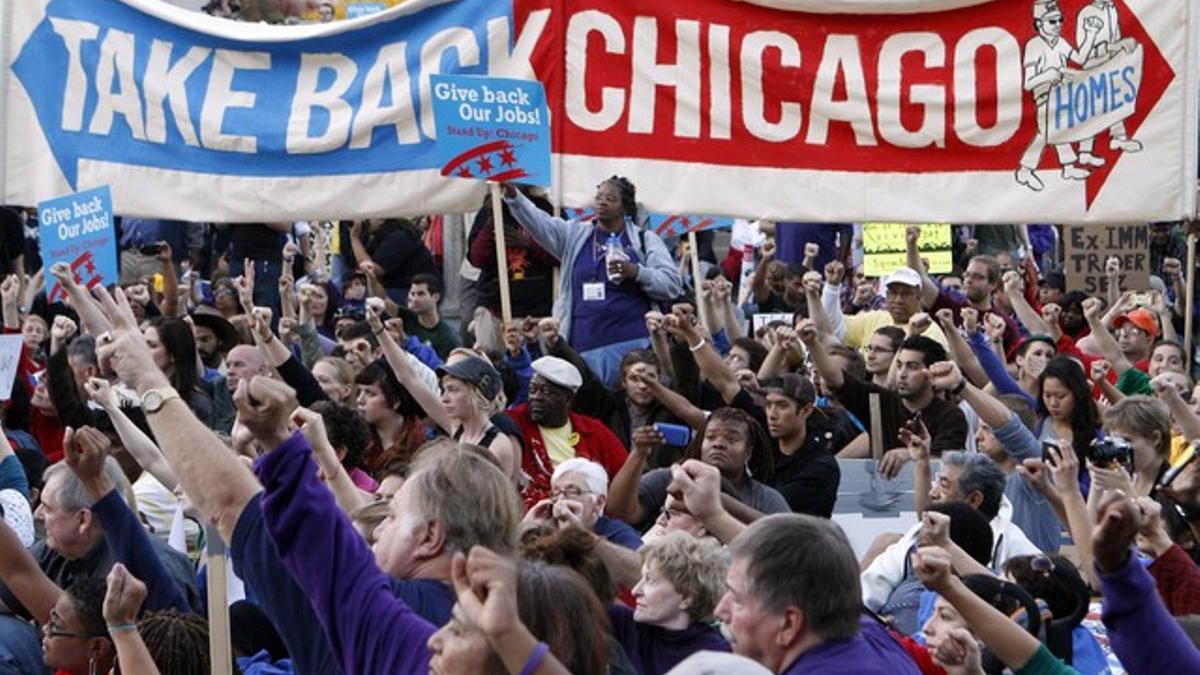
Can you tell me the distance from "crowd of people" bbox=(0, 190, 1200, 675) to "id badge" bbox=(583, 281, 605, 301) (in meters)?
0.01

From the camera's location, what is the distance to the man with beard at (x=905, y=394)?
1084 cm

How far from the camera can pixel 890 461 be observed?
9.86 metres

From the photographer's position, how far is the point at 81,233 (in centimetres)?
1055

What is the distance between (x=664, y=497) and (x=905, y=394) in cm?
272

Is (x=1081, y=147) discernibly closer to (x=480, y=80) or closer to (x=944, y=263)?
(x=480, y=80)

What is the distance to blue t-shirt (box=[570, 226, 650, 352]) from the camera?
12297 mm

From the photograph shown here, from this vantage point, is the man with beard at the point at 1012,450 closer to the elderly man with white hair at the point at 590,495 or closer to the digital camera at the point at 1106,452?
the elderly man with white hair at the point at 590,495

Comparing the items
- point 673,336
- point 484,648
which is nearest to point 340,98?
point 673,336

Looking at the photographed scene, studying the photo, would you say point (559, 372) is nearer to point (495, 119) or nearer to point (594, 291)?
point (495, 119)

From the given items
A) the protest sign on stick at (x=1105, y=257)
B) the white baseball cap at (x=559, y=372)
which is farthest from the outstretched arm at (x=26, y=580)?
the protest sign on stick at (x=1105, y=257)

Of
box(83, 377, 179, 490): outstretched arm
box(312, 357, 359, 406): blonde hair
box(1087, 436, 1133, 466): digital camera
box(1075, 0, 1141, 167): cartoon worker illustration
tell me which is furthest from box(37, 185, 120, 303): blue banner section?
box(1087, 436, 1133, 466): digital camera

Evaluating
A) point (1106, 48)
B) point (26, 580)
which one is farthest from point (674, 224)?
point (26, 580)

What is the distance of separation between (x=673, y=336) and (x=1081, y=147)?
2.14 meters

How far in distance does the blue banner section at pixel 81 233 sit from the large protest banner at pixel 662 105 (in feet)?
3.02
